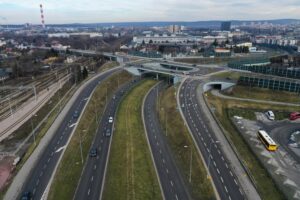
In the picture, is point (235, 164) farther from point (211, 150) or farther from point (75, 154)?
point (75, 154)

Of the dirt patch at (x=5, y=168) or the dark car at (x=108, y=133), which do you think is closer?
the dirt patch at (x=5, y=168)

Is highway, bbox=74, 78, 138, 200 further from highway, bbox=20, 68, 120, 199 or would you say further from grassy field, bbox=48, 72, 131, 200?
highway, bbox=20, 68, 120, 199

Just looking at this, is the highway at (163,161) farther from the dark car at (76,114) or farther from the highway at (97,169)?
the dark car at (76,114)

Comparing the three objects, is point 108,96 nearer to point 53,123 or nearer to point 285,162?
point 53,123

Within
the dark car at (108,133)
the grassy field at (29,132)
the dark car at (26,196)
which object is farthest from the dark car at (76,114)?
the dark car at (26,196)

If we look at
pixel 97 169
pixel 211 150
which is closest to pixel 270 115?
pixel 211 150

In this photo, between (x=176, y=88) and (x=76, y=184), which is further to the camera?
(x=176, y=88)

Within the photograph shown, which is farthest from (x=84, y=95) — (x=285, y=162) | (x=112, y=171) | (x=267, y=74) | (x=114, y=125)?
(x=267, y=74)
